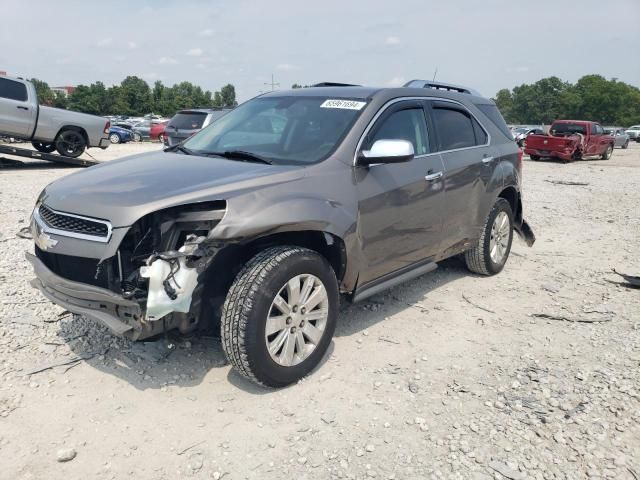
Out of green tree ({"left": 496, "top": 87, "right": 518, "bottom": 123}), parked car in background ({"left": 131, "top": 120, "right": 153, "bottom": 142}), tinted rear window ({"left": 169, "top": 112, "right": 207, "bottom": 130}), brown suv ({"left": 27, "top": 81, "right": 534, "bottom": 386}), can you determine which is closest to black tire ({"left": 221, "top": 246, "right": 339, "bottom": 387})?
brown suv ({"left": 27, "top": 81, "right": 534, "bottom": 386})

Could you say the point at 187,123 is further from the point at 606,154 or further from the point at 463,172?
the point at 606,154

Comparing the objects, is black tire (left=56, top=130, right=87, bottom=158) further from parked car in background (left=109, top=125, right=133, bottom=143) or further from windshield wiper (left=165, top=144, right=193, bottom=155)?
parked car in background (left=109, top=125, right=133, bottom=143)

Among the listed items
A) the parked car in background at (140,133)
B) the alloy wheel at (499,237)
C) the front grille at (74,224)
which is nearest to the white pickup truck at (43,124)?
the front grille at (74,224)

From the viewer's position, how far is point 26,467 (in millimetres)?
2582

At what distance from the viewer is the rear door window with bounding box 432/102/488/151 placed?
4605 millimetres

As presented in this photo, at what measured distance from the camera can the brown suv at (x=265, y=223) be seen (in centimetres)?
290

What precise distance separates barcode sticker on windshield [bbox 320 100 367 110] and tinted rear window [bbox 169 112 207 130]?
377 inches

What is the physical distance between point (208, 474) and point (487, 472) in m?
1.35

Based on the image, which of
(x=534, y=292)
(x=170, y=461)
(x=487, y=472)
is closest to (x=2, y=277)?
(x=170, y=461)

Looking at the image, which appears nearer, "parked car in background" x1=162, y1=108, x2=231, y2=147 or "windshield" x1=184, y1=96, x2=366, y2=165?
"windshield" x1=184, y1=96, x2=366, y2=165

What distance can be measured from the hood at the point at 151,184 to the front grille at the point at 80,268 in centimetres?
27

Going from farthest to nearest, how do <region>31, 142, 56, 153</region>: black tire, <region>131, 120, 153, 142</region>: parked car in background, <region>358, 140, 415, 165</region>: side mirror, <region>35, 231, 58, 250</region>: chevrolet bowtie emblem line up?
<region>131, 120, 153, 142</region>: parked car in background
<region>31, 142, 56, 153</region>: black tire
<region>358, 140, 415, 165</region>: side mirror
<region>35, 231, 58, 250</region>: chevrolet bowtie emblem

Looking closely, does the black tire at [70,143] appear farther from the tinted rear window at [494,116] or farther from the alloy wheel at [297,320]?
the alloy wheel at [297,320]

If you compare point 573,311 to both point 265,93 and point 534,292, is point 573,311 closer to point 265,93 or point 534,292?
point 534,292
